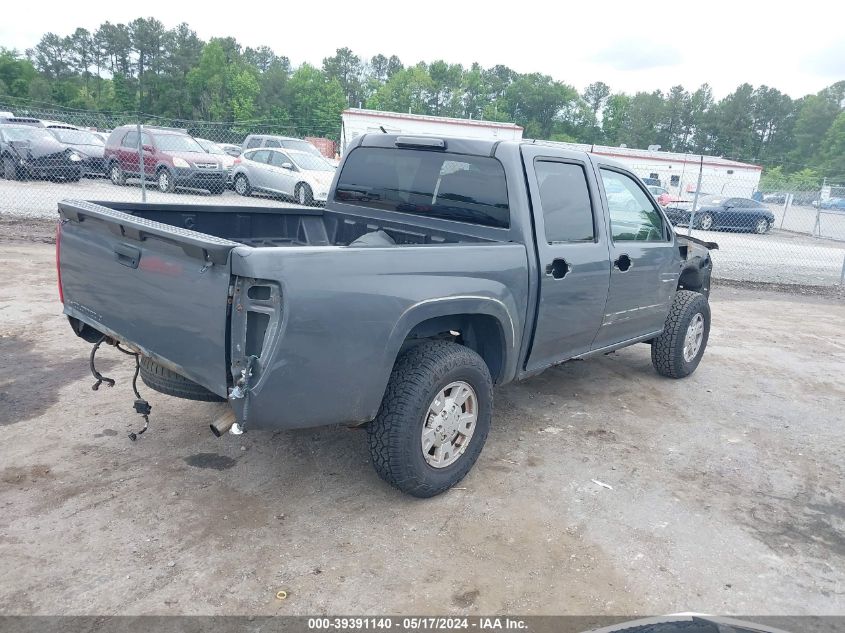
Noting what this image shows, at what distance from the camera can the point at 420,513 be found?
3367 millimetres

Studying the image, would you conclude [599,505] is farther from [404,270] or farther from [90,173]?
[90,173]

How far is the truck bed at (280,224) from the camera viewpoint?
→ 162 inches

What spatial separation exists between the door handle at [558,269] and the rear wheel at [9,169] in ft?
53.5

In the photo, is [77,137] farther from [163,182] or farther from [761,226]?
[761,226]

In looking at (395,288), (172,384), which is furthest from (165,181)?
(395,288)

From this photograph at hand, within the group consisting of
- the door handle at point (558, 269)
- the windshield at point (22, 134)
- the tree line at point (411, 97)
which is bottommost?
the door handle at point (558, 269)

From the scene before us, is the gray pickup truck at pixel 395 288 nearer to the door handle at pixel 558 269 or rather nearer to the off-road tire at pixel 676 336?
the door handle at pixel 558 269

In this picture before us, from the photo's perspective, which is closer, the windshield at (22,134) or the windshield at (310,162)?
the windshield at (22,134)

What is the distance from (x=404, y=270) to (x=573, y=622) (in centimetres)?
169

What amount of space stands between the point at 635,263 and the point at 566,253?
0.97 meters

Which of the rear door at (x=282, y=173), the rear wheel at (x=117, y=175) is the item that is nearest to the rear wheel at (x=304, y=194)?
the rear door at (x=282, y=173)

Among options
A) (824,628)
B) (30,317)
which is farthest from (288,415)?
(30,317)

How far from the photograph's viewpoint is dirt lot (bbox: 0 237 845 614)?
2.75 m

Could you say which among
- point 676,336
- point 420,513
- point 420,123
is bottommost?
point 420,513
